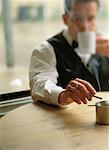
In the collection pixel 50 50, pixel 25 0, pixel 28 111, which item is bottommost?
pixel 28 111

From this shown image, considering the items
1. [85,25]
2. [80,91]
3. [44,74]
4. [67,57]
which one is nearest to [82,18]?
[85,25]

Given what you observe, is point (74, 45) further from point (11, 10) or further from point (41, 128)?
point (11, 10)

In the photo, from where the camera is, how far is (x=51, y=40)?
62.3 inches

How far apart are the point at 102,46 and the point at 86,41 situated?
20 centimetres

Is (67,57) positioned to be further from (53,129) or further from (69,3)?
(53,129)

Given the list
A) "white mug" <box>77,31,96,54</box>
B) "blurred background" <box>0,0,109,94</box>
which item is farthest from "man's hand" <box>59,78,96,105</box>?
"blurred background" <box>0,0,109,94</box>

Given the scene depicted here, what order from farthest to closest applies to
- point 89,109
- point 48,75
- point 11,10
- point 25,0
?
point 11,10 → point 25,0 → point 48,75 → point 89,109

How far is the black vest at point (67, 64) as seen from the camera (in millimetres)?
1517

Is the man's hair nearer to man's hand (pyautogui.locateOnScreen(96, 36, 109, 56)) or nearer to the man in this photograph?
the man

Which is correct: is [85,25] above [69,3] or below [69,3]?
below

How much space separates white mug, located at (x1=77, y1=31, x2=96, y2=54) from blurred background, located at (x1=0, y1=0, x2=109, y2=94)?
0.86 ft

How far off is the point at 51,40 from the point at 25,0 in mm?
1439

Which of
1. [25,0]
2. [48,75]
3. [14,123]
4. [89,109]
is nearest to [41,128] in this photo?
[14,123]

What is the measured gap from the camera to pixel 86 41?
1.57 meters
